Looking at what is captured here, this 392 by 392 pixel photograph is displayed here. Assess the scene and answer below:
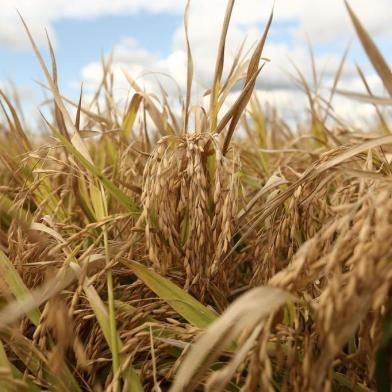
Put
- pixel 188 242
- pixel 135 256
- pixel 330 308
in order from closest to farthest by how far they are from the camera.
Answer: pixel 330 308
pixel 188 242
pixel 135 256

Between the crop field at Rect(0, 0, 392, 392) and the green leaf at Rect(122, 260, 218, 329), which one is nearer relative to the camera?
the crop field at Rect(0, 0, 392, 392)

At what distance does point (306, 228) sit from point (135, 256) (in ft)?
1.12

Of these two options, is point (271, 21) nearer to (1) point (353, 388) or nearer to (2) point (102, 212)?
(2) point (102, 212)

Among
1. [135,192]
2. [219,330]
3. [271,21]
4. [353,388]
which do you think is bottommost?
[353,388]

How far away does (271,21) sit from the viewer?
39.7 inches

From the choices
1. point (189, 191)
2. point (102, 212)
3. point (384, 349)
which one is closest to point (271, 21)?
point (189, 191)

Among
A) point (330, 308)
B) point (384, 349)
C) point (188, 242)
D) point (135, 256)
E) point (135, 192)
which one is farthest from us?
point (135, 192)

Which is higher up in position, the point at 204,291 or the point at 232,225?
the point at 232,225

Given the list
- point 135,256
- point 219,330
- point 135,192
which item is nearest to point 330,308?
point 219,330

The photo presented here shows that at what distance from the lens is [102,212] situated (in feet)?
3.52

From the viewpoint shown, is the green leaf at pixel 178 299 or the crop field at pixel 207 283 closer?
the crop field at pixel 207 283

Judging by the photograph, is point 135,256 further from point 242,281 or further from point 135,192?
point 242,281

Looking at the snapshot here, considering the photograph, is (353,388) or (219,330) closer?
(219,330)

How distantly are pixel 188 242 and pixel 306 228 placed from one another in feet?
0.70
